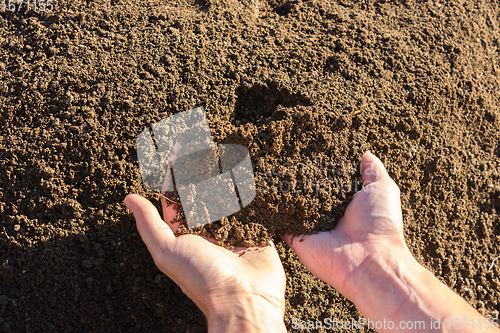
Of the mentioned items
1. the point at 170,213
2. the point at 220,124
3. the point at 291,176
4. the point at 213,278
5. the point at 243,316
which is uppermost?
the point at 220,124

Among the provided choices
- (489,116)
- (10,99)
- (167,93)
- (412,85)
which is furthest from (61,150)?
(489,116)

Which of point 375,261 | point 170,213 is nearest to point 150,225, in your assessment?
point 170,213

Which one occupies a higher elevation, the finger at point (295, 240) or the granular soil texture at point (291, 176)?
the granular soil texture at point (291, 176)

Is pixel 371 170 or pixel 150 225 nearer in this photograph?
pixel 150 225

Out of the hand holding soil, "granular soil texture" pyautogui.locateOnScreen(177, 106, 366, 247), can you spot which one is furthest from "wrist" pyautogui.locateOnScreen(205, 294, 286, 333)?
the hand holding soil

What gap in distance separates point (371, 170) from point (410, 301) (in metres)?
0.71

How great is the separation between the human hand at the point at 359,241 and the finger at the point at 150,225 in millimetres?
706

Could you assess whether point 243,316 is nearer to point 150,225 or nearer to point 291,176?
point 150,225

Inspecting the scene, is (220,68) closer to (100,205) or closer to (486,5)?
(100,205)

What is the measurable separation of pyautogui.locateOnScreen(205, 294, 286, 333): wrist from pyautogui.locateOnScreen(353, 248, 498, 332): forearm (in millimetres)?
525

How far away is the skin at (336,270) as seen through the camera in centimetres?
157

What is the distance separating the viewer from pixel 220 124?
73.7 inches

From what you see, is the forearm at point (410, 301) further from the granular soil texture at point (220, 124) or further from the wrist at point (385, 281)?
the granular soil texture at point (220, 124)

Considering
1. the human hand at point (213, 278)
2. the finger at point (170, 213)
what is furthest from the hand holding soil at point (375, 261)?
the finger at point (170, 213)
